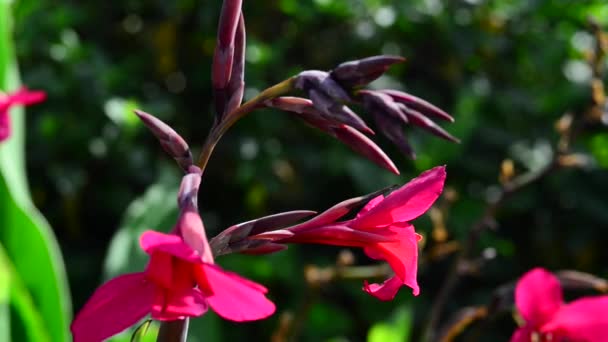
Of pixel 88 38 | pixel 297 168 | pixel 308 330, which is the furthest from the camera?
pixel 88 38

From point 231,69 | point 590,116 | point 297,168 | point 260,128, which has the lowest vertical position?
point 297,168

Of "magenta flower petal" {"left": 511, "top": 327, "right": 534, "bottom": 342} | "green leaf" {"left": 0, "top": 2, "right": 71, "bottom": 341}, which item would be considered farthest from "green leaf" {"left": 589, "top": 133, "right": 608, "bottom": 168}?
"magenta flower petal" {"left": 511, "top": 327, "right": 534, "bottom": 342}

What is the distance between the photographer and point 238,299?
0.56m

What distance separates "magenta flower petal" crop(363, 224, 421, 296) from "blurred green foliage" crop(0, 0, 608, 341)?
108 cm

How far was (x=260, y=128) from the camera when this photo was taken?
195 centimetres

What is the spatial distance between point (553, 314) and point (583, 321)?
3 centimetres

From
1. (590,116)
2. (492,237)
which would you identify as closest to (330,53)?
(492,237)

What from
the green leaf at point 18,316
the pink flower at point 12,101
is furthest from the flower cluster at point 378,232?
the green leaf at point 18,316

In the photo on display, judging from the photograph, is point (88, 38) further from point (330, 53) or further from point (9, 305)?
point (9, 305)

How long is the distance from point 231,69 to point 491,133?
134 centimetres

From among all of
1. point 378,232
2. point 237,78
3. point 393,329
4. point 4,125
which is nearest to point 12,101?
point 4,125

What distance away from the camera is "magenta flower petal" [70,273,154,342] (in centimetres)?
55

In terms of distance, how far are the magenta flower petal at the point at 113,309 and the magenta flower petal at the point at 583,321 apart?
1.22 feet

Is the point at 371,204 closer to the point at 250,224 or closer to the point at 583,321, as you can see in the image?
the point at 250,224
